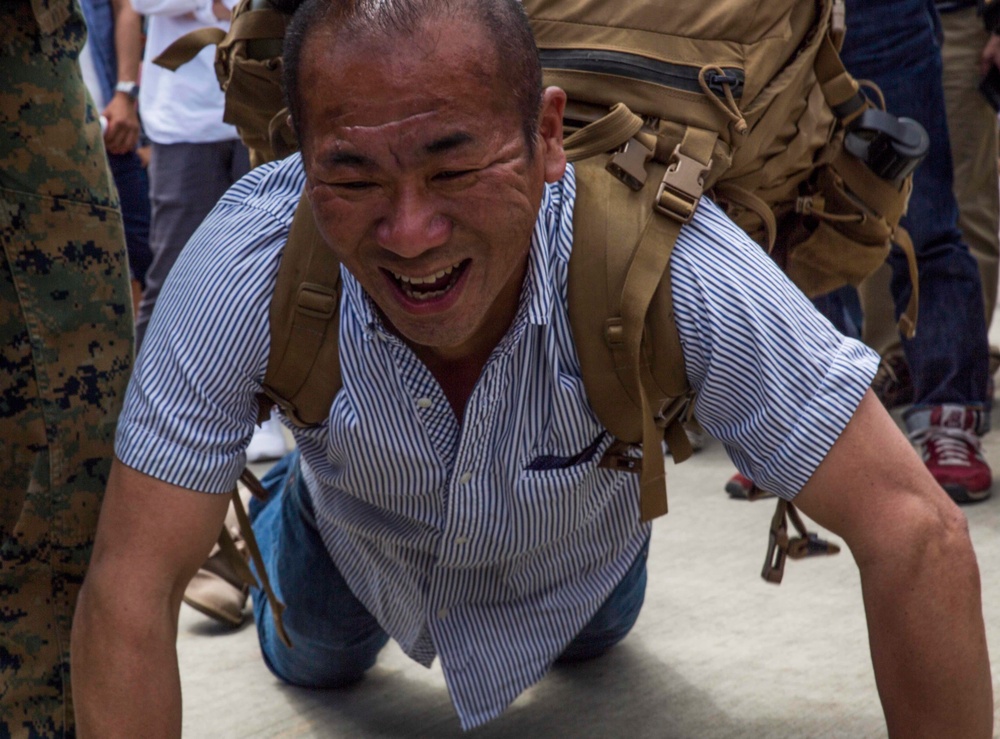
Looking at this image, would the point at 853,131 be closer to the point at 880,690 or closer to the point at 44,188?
the point at 880,690

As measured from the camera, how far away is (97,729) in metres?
1.71

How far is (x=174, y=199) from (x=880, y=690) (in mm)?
2922

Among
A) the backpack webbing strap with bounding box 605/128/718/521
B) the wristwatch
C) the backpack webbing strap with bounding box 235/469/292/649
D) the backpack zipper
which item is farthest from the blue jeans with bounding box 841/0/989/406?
the wristwatch

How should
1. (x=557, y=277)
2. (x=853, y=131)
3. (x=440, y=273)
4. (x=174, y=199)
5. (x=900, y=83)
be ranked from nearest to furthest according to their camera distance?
(x=440, y=273), (x=557, y=277), (x=853, y=131), (x=900, y=83), (x=174, y=199)

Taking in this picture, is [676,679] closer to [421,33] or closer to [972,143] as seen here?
[421,33]

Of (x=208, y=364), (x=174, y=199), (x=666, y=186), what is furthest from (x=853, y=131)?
(x=174, y=199)

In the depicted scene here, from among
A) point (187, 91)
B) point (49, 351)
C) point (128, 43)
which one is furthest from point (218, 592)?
point (128, 43)

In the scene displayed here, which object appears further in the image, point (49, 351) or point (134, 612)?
point (49, 351)

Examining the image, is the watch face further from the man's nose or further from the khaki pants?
the man's nose

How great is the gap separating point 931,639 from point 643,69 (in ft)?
2.96

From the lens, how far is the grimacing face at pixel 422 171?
1570 mm

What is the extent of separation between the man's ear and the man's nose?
21cm

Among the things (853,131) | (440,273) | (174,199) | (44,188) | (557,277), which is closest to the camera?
(440,273)

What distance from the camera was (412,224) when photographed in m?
1.58
